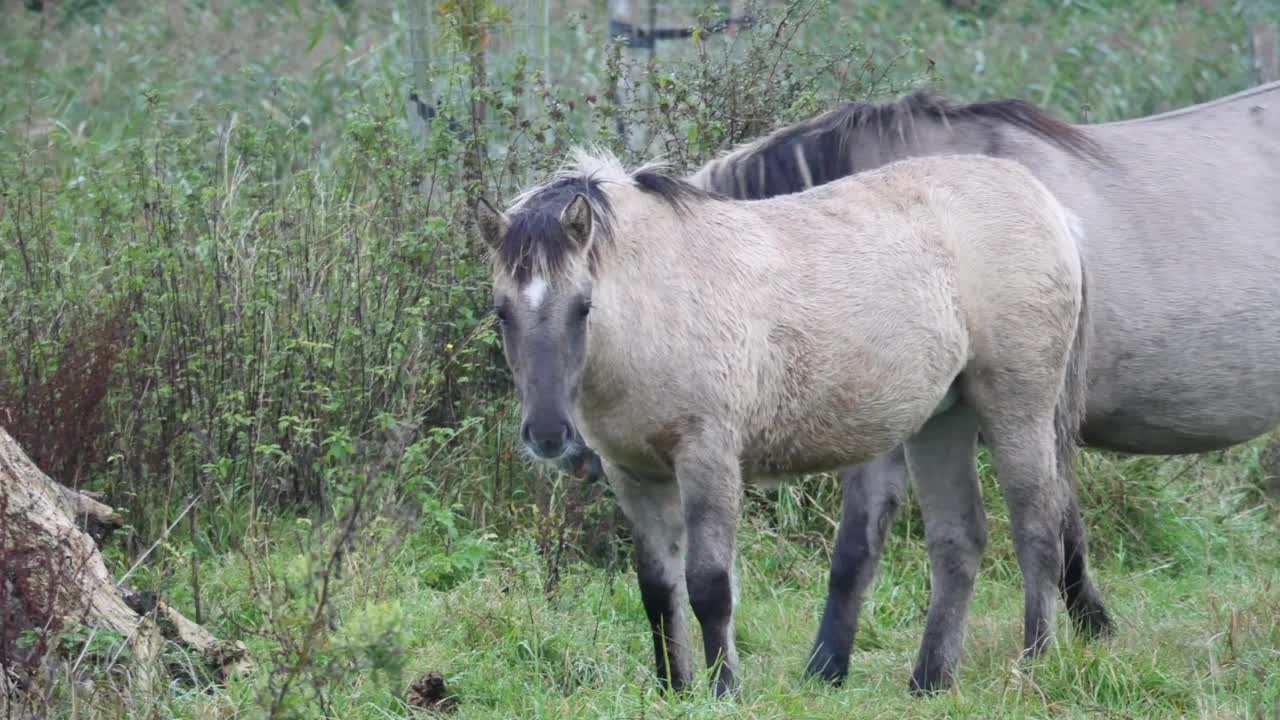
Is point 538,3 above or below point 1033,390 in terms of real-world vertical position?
above

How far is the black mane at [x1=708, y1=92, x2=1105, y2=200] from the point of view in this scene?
18.3 ft

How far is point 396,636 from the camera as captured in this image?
3701mm

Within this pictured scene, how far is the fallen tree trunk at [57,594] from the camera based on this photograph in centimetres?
422

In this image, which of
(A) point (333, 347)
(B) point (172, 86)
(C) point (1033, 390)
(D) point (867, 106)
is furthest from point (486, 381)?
(B) point (172, 86)

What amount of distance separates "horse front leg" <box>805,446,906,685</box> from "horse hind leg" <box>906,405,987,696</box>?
188 mm

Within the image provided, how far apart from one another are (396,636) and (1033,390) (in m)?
2.39

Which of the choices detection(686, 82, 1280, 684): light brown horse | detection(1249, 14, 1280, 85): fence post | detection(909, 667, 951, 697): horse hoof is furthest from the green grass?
detection(1249, 14, 1280, 85): fence post

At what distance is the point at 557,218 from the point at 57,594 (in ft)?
6.00

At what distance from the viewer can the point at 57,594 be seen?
168 inches

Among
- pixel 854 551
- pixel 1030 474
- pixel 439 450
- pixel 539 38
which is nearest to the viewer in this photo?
pixel 1030 474

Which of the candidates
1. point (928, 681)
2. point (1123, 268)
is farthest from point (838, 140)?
point (928, 681)

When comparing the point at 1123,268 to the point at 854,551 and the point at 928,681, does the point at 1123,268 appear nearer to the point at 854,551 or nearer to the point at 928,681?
Result: the point at 854,551

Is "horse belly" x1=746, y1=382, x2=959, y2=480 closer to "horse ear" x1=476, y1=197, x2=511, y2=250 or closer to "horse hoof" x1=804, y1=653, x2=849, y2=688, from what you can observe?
"horse hoof" x1=804, y1=653, x2=849, y2=688

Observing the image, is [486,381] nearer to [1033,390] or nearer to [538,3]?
[538,3]
